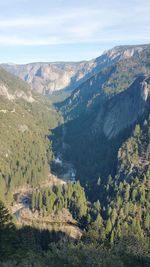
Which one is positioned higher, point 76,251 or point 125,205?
point 76,251

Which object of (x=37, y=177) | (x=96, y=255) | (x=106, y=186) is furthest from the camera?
(x=37, y=177)

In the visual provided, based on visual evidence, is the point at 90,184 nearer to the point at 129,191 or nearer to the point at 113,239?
the point at 129,191

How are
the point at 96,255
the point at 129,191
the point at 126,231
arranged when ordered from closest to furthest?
the point at 96,255 < the point at 126,231 < the point at 129,191

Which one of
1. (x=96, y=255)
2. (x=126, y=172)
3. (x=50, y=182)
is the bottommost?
(x=50, y=182)

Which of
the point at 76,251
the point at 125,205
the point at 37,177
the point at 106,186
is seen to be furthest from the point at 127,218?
the point at 37,177

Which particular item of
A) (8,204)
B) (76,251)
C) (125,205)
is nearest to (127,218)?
(125,205)

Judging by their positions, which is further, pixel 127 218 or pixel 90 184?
pixel 90 184

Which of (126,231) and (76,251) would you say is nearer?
(76,251)

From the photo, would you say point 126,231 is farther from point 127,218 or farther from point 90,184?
point 90,184

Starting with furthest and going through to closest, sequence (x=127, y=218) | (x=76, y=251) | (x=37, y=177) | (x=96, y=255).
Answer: (x=37, y=177)
(x=127, y=218)
(x=76, y=251)
(x=96, y=255)
